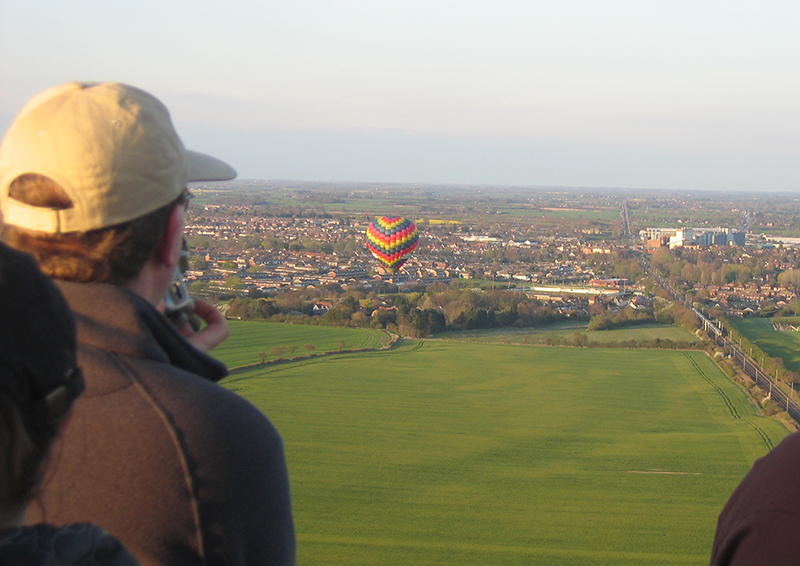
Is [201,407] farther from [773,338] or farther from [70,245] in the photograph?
[773,338]

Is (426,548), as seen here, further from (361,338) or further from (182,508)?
(361,338)

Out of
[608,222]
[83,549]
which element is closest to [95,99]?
[83,549]

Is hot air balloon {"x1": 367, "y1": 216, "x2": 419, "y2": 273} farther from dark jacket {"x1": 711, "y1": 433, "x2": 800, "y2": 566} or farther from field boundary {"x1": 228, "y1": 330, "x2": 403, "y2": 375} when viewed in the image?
dark jacket {"x1": 711, "y1": 433, "x2": 800, "y2": 566}

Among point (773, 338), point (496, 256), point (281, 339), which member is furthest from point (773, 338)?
point (496, 256)

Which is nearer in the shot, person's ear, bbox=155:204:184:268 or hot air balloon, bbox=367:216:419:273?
person's ear, bbox=155:204:184:268

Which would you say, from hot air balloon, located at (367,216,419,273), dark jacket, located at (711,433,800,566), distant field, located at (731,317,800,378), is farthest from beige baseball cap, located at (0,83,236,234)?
hot air balloon, located at (367,216,419,273)


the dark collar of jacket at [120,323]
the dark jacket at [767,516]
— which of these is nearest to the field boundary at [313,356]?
the dark collar of jacket at [120,323]

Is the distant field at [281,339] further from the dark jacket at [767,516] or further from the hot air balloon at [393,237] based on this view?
the dark jacket at [767,516]
